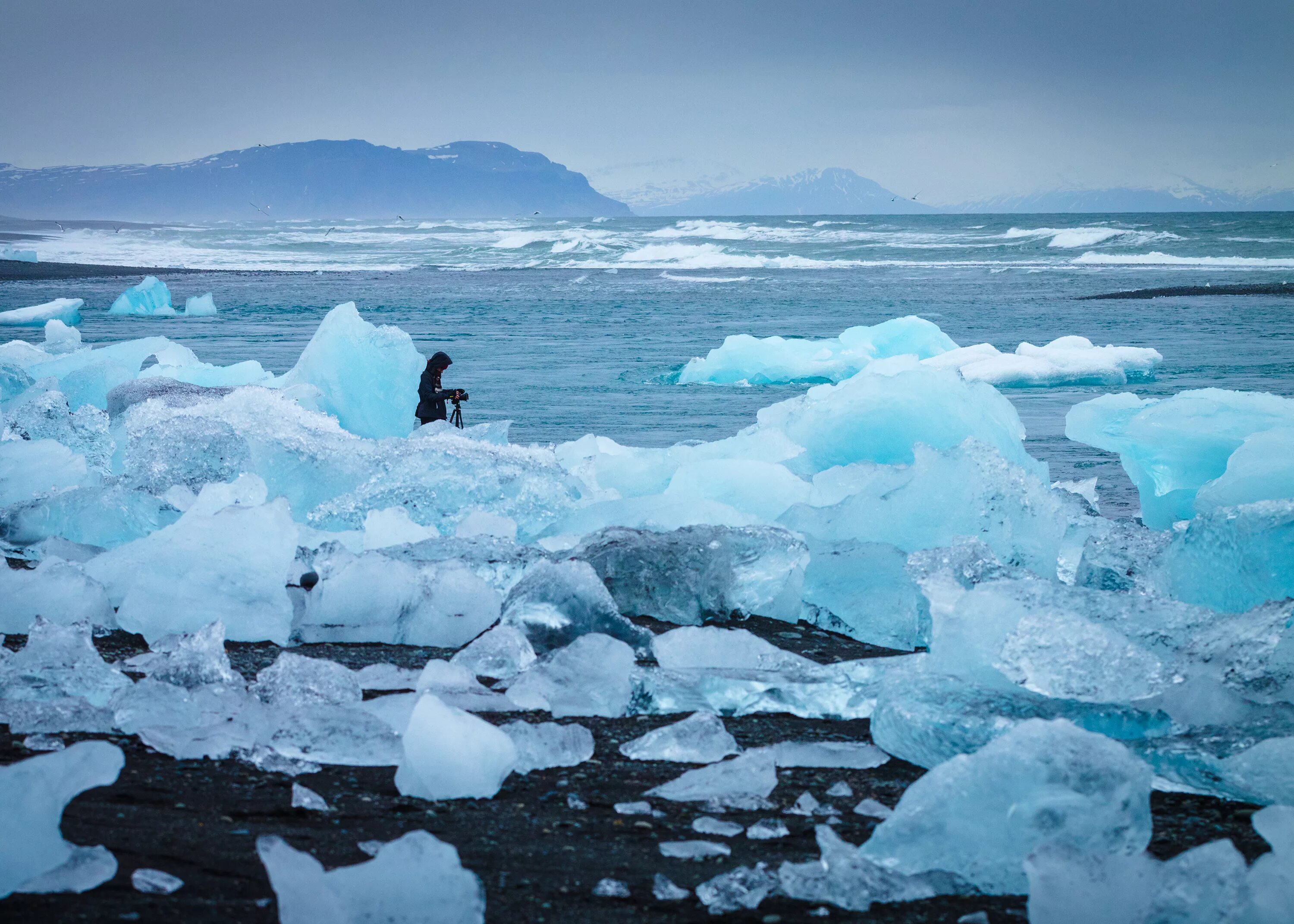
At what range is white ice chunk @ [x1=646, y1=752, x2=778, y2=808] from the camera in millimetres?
2133

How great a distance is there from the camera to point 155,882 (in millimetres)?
1624

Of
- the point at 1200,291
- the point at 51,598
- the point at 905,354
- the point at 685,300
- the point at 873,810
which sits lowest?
the point at 873,810

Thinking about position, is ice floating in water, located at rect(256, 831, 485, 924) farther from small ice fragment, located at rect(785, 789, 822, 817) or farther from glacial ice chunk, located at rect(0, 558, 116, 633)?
glacial ice chunk, located at rect(0, 558, 116, 633)

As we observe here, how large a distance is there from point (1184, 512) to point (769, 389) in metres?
5.63

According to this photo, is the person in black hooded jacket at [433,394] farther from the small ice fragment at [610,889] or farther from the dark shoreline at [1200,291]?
the dark shoreline at [1200,291]

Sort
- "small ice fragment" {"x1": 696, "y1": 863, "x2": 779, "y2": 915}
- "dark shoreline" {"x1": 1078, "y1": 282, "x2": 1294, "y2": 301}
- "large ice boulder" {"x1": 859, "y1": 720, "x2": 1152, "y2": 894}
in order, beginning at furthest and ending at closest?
"dark shoreline" {"x1": 1078, "y1": 282, "x2": 1294, "y2": 301} → "large ice boulder" {"x1": 859, "y1": 720, "x2": 1152, "y2": 894} → "small ice fragment" {"x1": 696, "y1": 863, "x2": 779, "y2": 915}

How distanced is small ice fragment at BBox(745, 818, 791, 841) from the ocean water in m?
4.64

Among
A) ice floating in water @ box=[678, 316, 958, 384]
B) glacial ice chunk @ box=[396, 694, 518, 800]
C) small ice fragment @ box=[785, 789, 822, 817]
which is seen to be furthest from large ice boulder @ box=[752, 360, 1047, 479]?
ice floating in water @ box=[678, 316, 958, 384]

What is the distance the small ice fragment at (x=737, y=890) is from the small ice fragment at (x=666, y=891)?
0.02 m

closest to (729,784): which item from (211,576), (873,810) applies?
(873,810)

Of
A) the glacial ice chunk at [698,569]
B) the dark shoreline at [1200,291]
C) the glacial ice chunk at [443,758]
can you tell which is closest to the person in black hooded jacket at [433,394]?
the glacial ice chunk at [698,569]

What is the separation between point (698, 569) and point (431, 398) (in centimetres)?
386

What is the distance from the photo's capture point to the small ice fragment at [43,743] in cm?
222

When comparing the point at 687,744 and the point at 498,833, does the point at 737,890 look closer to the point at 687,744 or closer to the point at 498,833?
the point at 498,833
